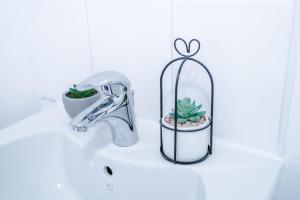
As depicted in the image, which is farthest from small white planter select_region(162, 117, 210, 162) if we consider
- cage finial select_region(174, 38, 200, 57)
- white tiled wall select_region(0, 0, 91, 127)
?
white tiled wall select_region(0, 0, 91, 127)

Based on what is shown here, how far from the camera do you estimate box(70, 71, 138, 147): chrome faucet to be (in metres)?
0.60

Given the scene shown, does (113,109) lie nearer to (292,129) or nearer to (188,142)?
(188,142)

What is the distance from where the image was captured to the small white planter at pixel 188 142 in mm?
600

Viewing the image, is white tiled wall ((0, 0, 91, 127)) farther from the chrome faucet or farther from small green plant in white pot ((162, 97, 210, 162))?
small green plant in white pot ((162, 97, 210, 162))

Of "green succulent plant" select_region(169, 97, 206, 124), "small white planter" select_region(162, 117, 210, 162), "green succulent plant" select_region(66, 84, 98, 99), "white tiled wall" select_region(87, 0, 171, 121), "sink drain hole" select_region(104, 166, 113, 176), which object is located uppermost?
"white tiled wall" select_region(87, 0, 171, 121)

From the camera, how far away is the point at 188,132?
597 mm

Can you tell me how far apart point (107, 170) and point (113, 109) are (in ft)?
0.44

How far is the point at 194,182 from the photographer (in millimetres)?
608

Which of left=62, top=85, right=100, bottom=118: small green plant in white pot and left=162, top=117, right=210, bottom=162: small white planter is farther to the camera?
left=62, top=85, right=100, bottom=118: small green plant in white pot

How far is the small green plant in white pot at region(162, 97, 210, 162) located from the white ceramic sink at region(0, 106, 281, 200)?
24 mm

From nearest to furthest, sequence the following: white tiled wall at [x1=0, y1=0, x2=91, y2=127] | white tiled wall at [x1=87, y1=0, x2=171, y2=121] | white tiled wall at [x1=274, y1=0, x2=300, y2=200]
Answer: white tiled wall at [x1=274, y1=0, x2=300, y2=200] → white tiled wall at [x1=87, y1=0, x2=171, y2=121] → white tiled wall at [x1=0, y1=0, x2=91, y2=127]

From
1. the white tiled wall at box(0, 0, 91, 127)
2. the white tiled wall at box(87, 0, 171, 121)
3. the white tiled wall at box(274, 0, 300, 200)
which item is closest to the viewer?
the white tiled wall at box(274, 0, 300, 200)

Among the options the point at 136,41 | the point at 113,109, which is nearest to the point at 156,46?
the point at 136,41

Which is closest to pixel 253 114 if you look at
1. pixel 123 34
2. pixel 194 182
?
pixel 194 182
